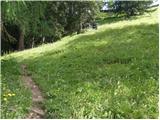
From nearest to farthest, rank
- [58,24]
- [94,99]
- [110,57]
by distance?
[94,99], [110,57], [58,24]

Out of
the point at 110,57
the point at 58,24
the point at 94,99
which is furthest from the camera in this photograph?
the point at 58,24

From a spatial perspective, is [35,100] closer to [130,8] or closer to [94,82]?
[94,82]

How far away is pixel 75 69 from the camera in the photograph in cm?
2047

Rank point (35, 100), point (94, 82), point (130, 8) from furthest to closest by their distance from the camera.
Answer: point (130, 8) → point (94, 82) → point (35, 100)

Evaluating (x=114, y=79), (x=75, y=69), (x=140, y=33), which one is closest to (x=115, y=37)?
(x=140, y=33)

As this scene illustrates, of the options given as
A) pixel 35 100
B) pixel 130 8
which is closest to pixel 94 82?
pixel 35 100

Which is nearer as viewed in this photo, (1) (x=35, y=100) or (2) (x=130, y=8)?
(1) (x=35, y=100)

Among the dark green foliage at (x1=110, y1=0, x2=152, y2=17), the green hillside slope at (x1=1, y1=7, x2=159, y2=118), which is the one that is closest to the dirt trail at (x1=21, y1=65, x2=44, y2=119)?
the green hillside slope at (x1=1, y1=7, x2=159, y2=118)

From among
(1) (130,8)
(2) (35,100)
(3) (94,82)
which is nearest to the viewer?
(2) (35,100)

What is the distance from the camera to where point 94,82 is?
1661 cm

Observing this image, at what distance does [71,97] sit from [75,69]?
20.5 feet

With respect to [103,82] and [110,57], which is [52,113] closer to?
[103,82]

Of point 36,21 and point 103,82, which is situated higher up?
point 36,21

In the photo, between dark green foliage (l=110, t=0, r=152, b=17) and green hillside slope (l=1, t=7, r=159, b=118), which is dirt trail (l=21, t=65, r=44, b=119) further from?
dark green foliage (l=110, t=0, r=152, b=17)
